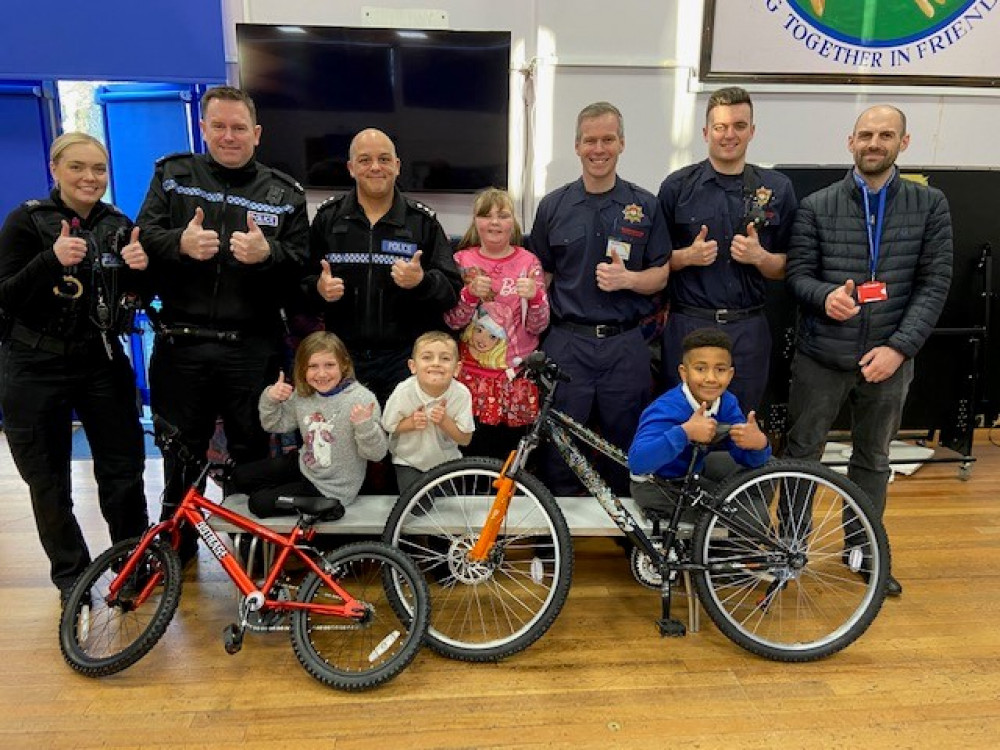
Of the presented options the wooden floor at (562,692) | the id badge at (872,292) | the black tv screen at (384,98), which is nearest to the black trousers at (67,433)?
the wooden floor at (562,692)

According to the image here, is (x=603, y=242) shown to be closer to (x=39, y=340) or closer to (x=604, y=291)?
(x=604, y=291)

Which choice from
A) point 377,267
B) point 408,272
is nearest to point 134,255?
point 377,267

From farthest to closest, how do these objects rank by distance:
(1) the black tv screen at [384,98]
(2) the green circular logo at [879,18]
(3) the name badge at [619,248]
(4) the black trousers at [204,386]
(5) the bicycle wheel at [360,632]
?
(2) the green circular logo at [879,18] < (1) the black tv screen at [384,98] < (3) the name badge at [619,248] < (4) the black trousers at [204,386] < (5) the bicycle wheel at [360,632]

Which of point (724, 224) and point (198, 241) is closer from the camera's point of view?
point (198, 241)

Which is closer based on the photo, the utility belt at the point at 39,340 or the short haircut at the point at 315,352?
the utility belt at the point at 39,340

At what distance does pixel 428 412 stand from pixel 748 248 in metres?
1.38

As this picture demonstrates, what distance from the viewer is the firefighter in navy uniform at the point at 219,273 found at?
101 inches

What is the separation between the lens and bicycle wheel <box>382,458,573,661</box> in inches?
93.5

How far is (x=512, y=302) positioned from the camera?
283 cm

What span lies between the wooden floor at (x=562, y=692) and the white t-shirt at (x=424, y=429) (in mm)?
711

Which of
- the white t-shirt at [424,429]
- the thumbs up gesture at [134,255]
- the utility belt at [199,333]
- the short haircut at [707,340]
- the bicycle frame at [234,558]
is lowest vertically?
the bicycle frame at [234,558]

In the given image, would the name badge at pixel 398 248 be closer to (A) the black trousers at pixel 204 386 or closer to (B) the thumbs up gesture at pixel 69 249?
(A) the black trousers at pixel 204 386

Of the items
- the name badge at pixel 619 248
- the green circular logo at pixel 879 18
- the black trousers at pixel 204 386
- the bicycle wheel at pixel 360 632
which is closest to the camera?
the bicycle wheel at pixel 360 632

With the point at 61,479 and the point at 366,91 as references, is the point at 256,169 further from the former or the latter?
the point at 366,91
